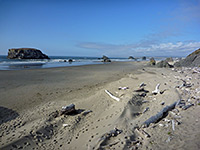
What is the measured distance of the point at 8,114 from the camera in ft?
15.8

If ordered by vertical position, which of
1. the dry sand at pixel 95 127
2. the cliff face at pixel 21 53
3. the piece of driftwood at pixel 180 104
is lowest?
the dry sand at pixel 95 127

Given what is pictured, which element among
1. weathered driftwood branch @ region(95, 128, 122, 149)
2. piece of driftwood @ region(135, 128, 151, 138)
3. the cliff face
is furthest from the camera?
the cliff face

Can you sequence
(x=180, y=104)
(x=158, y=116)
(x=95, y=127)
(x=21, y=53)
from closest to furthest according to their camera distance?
(x=95, y=127) < (x=158, y=116) < (x=180, y=104) < (x=21, y=53)

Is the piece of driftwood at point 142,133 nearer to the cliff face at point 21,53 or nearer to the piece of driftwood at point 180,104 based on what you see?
the piece of driftwood at point 180,104

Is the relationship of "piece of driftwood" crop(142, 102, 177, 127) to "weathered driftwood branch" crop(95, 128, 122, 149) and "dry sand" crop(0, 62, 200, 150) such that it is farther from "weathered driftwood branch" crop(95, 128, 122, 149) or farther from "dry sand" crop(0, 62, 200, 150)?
"weathered driftwood branch" crop(95, 128, 122, 149)

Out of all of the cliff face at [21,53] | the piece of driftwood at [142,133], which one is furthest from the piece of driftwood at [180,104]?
the cliff face at [21,53]

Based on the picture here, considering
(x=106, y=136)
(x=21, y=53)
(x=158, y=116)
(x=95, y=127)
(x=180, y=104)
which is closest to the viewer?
(x=106, y=136)

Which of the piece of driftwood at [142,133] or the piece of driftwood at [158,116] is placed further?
the piece of driftwood at [158,116]

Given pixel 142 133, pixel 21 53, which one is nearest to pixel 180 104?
pixel 142 133

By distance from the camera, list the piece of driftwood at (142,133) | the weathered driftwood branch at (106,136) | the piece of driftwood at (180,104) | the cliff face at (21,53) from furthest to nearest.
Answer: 1. the cliff face at (21,53)
2. the piece of driftwood at (180,104)
3. the piece of driftwood at (142,133)
4. the weathered driftwood branch at (106,136)

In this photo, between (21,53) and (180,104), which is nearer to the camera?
(180,104)

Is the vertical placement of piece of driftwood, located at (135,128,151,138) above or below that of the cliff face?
below

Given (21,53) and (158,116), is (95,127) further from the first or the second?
(21,53)

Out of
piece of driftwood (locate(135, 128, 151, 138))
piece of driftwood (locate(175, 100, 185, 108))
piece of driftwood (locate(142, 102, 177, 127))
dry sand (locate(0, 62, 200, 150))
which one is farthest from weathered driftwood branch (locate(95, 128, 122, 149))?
piece of driftwood (locate(175, 100, 185, 108))
